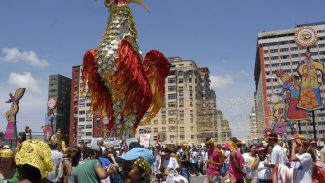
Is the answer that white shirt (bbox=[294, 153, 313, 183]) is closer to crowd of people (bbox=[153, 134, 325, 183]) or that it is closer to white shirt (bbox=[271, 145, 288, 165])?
crowd of people (bbox=[153, 134, 325, 183])

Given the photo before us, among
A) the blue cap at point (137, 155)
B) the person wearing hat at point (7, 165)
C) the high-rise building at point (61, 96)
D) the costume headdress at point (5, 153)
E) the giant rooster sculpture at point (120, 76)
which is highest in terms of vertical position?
the high-rise building at point (61, 96)

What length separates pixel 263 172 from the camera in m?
7.62

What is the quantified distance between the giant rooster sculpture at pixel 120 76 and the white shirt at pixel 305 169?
5.77m

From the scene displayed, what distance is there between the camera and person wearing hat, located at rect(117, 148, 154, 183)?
3021 mm

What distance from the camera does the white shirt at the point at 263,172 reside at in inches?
297

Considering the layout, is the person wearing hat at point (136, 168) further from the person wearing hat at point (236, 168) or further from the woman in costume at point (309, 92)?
the woman in costume at point (309, 92)

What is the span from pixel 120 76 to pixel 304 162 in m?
6.21

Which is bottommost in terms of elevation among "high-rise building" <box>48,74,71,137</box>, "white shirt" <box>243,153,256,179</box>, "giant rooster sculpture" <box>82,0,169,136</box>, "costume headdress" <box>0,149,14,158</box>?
"white shirt" <box>243,153,256,179</box>

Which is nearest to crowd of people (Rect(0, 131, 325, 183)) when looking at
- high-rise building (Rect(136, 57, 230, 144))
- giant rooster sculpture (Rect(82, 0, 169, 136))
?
giant rooster sculpture (Rect(82, 0, 169, 136))

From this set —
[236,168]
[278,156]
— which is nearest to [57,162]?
[236,168]

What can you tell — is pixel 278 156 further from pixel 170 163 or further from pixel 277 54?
pixel 277 54

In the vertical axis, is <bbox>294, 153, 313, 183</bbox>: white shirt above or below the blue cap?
below

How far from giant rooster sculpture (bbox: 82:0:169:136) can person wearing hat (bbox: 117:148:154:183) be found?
24.8ft

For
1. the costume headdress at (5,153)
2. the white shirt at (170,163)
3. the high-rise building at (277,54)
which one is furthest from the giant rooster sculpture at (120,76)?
the high-rise building at (277,54)
